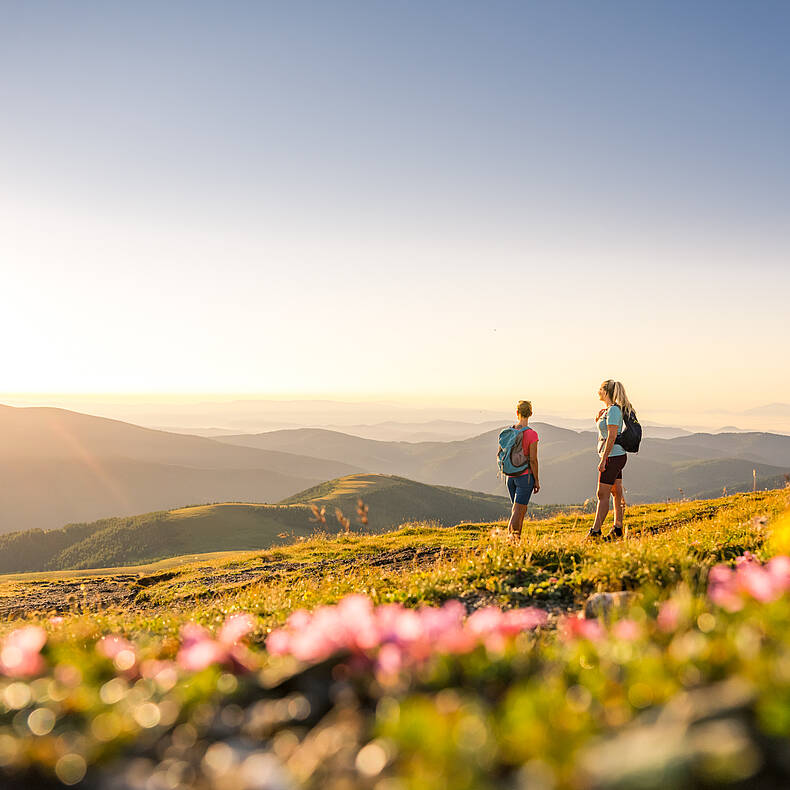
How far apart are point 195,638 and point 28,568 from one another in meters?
137

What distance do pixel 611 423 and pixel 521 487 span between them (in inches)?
92.8

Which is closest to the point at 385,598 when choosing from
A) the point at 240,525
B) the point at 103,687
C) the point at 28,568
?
the point at 103,687

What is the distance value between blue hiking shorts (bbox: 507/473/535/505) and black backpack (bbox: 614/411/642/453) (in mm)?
1959

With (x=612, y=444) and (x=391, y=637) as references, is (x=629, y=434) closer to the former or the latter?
(x=612, y=444)

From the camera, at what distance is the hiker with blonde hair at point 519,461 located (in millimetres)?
12141

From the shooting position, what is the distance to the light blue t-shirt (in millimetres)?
11148

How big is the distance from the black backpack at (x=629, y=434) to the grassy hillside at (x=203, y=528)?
57881mm

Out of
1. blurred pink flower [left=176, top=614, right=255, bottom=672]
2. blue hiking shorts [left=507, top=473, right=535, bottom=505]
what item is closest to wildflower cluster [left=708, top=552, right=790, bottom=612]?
blurred pink flower [left=176, top=614, right=255, bottom=672]

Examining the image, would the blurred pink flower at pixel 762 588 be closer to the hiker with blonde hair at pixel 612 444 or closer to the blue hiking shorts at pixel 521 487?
the hiker with blonde hair at pixel 612 444

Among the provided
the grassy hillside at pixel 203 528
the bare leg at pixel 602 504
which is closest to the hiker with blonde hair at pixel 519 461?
the bare leg at pixel 602 504

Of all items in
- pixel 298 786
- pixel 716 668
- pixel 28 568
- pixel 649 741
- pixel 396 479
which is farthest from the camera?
pixel 396 479

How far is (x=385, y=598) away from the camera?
23.3ft

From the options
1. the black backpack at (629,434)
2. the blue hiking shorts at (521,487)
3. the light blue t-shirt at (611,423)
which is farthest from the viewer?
the blue hiking shorts at (521,487)

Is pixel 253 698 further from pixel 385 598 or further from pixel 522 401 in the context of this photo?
pixel 522 401
